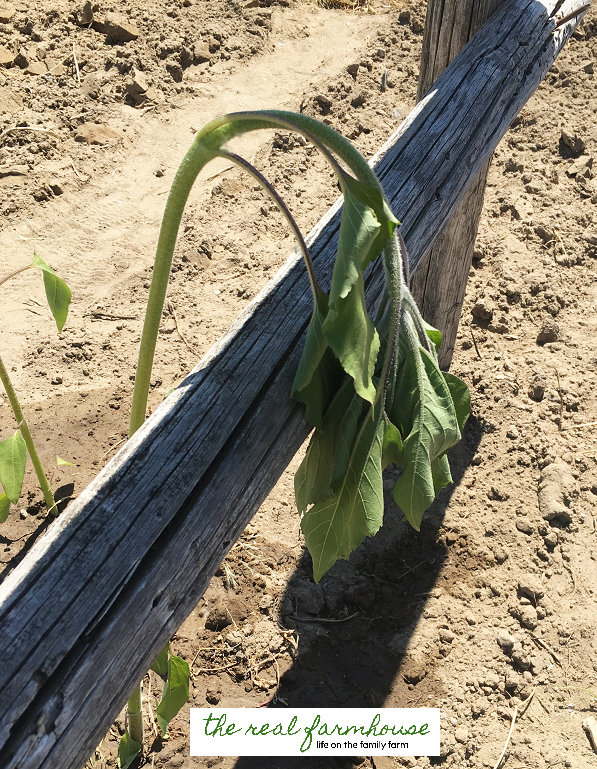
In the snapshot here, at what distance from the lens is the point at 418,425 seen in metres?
1.39

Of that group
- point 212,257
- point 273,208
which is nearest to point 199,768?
point 212,257

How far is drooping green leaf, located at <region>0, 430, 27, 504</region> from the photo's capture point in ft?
7.26

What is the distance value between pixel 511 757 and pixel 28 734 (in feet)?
6.15

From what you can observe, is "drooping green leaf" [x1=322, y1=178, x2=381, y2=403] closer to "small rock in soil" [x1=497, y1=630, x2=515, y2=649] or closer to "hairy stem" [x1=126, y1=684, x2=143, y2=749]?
"hairy stem" [x1=126, y1=684, x2=143, y2=749]

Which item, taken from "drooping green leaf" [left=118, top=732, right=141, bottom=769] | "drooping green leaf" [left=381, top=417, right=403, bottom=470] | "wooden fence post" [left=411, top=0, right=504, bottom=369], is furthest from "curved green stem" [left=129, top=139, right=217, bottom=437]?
"wooden fence post" [left=411, top=0, right=504, bottom=369]

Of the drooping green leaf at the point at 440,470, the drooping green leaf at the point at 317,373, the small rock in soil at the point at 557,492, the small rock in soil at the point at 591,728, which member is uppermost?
the drooping green leaf at the point at 317,373

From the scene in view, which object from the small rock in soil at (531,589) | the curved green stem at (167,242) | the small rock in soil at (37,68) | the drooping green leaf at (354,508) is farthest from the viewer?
the small rock in soil at (37,68)

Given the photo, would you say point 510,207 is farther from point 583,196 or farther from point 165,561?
point 165,561

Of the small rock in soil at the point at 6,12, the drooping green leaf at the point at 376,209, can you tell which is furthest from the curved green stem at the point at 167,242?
the small rock in soil at the point at 6,12

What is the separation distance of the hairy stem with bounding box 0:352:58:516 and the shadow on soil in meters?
0.96

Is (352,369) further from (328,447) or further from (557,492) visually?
(557,492)

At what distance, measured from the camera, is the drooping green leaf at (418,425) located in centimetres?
139

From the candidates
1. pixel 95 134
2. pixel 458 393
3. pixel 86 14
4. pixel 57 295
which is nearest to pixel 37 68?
pixel 86 14

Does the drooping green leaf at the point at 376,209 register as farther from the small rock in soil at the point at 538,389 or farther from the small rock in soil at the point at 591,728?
the small rock in soil at the point at 538,389
